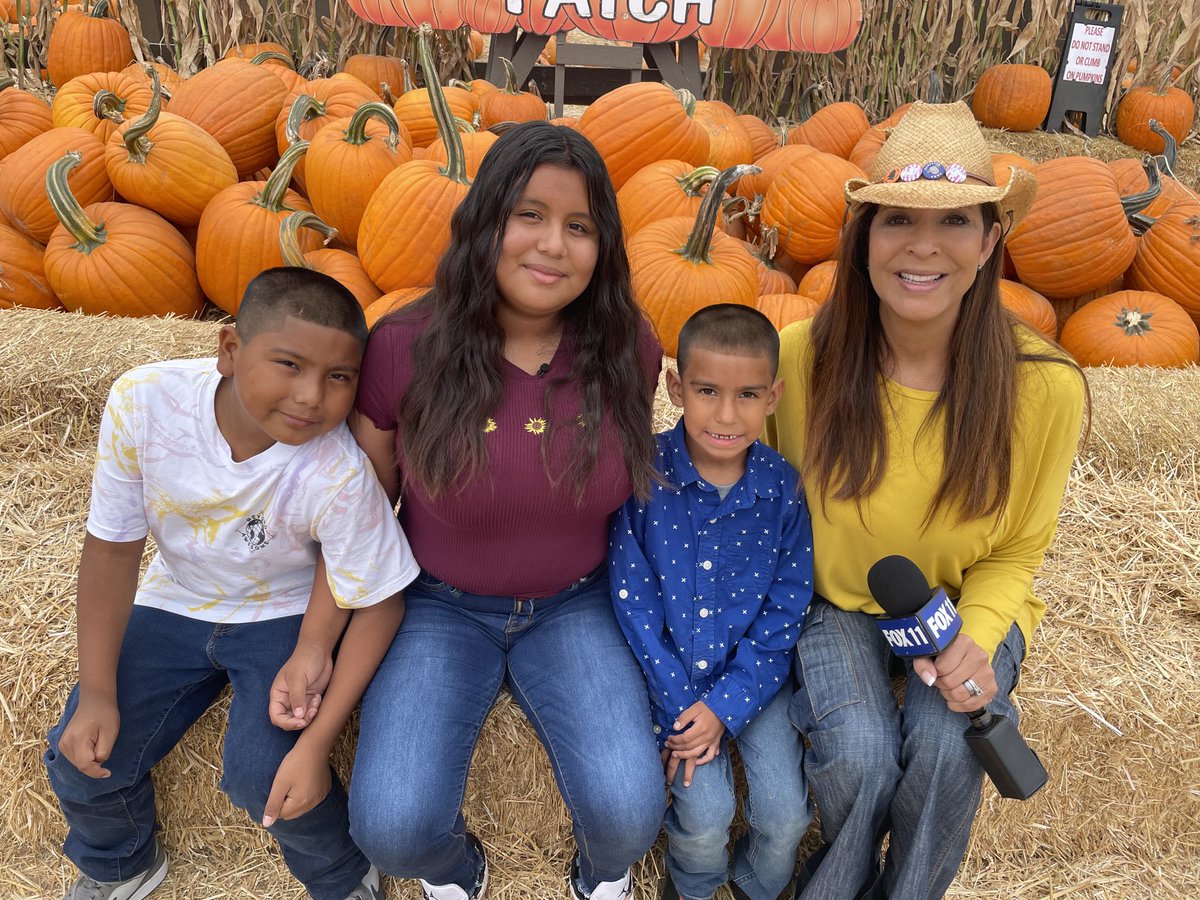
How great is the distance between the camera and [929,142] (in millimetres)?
1710

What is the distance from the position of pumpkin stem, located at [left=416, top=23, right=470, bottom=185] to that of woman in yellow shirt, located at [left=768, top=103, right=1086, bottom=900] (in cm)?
154

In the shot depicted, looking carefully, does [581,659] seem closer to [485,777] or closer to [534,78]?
[485,777]

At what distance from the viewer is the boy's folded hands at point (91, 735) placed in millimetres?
1632

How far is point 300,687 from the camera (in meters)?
1.69

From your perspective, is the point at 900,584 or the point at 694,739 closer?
the point at 900,584

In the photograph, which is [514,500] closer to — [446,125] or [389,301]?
[389,301]

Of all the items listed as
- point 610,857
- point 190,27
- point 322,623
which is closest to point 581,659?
point 610,857

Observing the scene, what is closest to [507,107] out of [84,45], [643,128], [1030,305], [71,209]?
[643,128]

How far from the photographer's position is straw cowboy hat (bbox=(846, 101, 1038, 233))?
64.2 inches

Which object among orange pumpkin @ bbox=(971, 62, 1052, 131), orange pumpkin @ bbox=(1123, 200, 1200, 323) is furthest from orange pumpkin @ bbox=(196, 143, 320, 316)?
orange pumpkin @ bbox=(971, 62, 1052, 131)

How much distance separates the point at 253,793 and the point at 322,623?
1.17ft

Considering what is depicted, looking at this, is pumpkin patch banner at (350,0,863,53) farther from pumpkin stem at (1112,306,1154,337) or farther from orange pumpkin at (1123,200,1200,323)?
pumpkin stem at (1112,306,1154,337)

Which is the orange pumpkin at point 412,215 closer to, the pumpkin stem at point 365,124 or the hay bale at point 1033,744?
the pumpkin stem at point 365,124

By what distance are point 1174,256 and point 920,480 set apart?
2.74 metres
